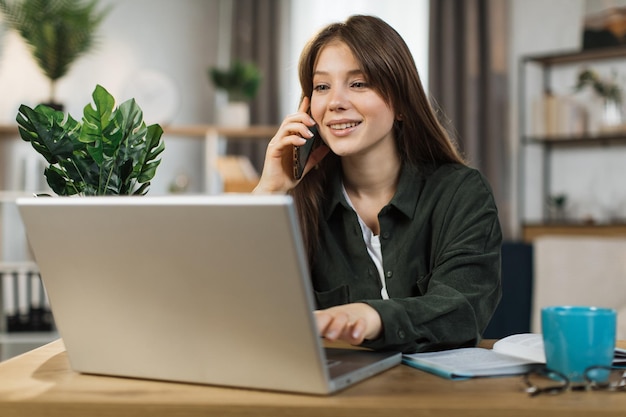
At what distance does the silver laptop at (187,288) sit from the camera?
83 cm

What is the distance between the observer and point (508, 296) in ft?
11.0

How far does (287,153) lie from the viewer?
171cm

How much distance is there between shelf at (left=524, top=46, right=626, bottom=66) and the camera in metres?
4.65

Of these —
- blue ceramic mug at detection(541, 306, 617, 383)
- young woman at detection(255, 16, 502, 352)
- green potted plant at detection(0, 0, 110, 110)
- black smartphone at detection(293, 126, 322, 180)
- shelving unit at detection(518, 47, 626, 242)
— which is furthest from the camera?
shelving unit at detection(518, 47, 626, 242)

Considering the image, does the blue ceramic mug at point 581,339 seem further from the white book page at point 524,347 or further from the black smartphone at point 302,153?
the black smartphone at point 302,153

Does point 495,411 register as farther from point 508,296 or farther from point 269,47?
point 269,47

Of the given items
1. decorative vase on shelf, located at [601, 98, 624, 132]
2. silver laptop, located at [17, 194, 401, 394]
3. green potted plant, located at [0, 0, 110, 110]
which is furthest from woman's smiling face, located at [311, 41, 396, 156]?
decorative vase on shelf, located at [601, 98, 624, 132]

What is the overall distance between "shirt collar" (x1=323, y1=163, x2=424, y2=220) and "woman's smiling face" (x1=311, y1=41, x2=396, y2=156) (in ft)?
0.32

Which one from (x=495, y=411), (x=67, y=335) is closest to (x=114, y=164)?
(x=67, y=335)

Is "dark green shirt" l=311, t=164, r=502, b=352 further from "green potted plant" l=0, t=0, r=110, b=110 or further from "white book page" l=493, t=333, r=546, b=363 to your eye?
"green potted plant" l=0, t=0, r=110, b=110

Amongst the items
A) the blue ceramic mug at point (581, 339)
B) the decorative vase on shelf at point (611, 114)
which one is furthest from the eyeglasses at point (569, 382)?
the decorative vase on shelf at point (611, 114)

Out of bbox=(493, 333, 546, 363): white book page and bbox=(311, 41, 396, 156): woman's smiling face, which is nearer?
bbox=(493, 333, 546, 363): white book page

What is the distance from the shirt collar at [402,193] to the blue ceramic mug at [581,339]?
2.18 ft

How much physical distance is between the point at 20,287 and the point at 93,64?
153 centimetres
